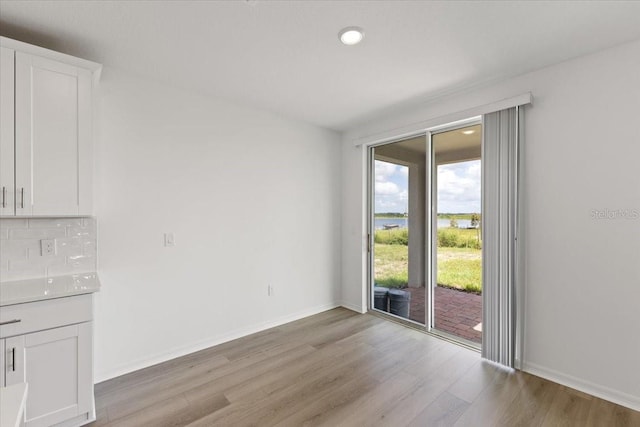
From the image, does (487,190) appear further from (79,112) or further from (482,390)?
(79,112)

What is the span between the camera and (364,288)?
4008 millimetres

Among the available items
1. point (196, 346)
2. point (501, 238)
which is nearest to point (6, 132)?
point (196, 346)

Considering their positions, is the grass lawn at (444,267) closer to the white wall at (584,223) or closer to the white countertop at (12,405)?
the white wall at (584,223)

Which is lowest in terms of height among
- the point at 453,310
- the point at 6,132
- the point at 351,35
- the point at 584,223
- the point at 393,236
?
the point at 453,310

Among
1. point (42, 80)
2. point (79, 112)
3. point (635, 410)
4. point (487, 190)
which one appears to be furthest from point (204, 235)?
point (635, 410)

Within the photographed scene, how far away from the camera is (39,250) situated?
2141mm

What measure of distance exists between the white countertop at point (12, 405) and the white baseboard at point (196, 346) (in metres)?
1.95

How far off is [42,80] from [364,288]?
3710 millimetres

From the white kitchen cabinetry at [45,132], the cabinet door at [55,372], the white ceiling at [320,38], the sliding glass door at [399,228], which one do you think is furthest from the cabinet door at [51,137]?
the sliding glass door at [399,228]

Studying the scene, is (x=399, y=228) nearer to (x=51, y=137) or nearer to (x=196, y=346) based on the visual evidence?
(x=196, y=346)

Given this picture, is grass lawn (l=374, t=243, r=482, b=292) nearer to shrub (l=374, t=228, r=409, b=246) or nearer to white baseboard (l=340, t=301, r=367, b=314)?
shrub (l=374, t=228, r=409, b=246)

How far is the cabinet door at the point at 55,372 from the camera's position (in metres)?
1.70

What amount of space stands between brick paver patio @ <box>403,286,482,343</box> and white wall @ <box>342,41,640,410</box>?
30.2 inches

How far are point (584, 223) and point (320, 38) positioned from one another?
2.42m
